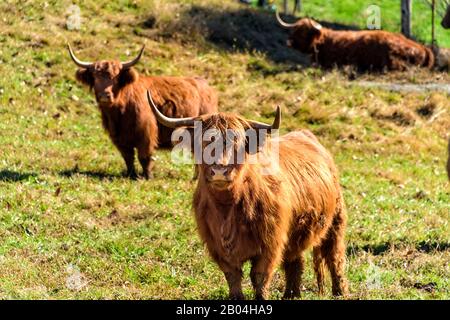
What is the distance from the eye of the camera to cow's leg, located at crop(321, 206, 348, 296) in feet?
23.9

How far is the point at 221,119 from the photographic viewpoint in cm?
611

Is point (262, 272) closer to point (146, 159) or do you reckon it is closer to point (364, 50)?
point (146, 159)

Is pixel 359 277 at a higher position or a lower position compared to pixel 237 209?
lower

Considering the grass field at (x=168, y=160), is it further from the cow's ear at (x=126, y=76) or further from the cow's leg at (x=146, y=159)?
the cow's ear at (x=126, y=76)

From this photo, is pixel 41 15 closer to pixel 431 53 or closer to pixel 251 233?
pixel 431 53

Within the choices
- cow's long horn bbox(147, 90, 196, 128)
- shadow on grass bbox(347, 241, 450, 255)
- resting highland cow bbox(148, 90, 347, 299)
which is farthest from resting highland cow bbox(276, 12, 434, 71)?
cow's long horn bbox(147, 90, 196, 128)

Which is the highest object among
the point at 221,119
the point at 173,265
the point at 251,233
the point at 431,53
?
the point at 221,119

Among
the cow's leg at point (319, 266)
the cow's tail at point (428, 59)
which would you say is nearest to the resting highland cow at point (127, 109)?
the cow's leg at point (319, 266)

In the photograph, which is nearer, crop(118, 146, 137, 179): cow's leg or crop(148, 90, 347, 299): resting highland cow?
crop(148, 90, 347, 299): resting highland cow

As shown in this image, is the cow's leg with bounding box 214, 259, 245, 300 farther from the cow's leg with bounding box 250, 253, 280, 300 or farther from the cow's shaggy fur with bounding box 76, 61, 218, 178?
the cow's shaggy fur with bounding box 76, 61, 218, 178

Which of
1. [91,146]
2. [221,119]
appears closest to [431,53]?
[91,146]

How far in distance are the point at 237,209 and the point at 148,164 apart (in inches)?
232

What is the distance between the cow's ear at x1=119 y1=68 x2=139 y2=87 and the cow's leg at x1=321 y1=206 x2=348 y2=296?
5.31 m

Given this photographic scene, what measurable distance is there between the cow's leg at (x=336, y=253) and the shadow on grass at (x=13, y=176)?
4.56 meters
